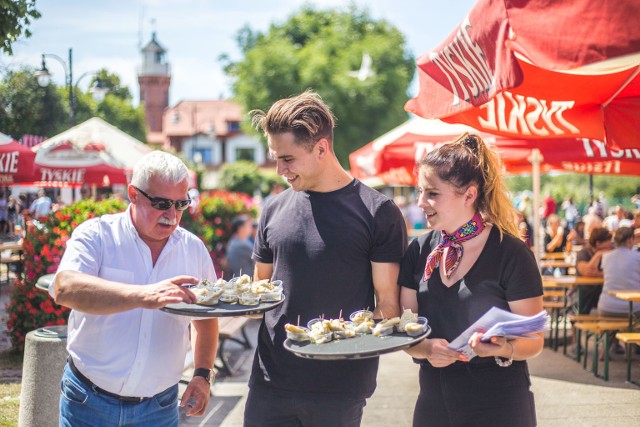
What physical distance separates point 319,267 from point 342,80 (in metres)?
41.9

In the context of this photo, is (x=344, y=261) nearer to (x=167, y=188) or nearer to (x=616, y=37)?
(x=167, y=188)

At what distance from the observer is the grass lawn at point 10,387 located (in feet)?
19.6

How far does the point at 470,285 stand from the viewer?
9.45ft

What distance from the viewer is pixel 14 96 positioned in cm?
892

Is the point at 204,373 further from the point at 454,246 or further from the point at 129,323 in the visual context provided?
the point at 454,246

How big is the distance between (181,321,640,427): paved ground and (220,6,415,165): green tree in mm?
34687

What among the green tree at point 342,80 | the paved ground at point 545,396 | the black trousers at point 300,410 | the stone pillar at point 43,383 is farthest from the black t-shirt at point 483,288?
the green tree at point 342,80

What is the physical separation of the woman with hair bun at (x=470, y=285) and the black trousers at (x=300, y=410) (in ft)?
0.98

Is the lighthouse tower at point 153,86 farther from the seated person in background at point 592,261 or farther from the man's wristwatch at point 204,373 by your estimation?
the man's wristwatch at point 204,373

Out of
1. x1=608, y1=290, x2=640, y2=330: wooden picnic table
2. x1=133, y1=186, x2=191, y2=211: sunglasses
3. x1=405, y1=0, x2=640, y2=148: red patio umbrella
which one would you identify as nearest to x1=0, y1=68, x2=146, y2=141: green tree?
x1=405, y1=0, x2=640, y2=148: red patio umbrella

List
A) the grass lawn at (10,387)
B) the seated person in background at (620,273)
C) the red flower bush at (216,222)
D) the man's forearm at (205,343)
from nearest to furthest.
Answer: the man's forearm at (205,343) < the grass lawn at (10,387) < the seated person in background at (620,273) < the red flower bush at (216,222)

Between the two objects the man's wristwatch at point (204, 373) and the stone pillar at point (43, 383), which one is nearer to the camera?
the man's wristwatch at point (204, 373)

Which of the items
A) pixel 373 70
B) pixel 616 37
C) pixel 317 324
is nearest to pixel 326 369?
pixel 317 324

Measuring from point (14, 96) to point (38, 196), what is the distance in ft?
28.9
